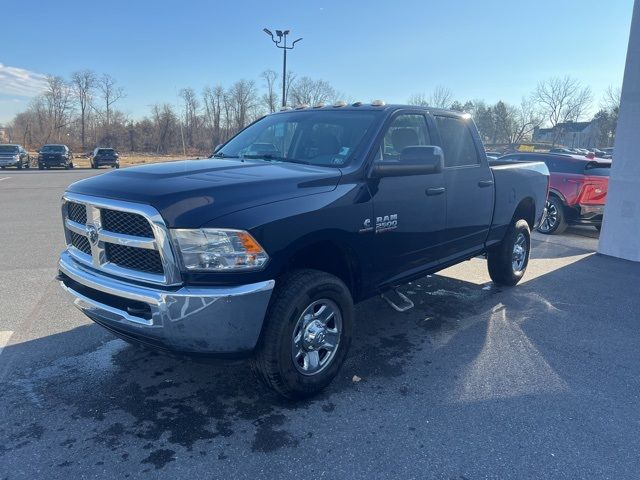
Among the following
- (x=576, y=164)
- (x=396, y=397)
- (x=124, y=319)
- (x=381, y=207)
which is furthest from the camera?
(x=576, y=164)

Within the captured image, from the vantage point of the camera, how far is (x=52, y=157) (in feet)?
104

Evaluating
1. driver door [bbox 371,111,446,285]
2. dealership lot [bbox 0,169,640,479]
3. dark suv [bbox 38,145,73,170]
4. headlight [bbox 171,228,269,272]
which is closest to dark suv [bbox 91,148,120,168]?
dark suv [bbox 38,145,73,170]

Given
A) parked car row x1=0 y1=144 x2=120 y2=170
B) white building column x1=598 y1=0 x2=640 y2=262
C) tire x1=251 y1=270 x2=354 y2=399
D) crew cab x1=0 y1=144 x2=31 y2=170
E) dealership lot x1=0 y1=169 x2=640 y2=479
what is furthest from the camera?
parked car row x1=0 y1=144 x2=120 y2=170

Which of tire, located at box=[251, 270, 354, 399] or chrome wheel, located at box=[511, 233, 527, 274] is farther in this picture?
chrome wheel, located at box=[511, 233, 527, 274]

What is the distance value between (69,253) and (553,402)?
3.56 meters

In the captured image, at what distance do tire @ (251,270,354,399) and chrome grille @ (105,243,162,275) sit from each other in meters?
0.72

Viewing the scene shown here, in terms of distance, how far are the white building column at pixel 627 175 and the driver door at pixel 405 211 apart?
513 centimetres

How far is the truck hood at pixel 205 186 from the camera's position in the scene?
2695mm

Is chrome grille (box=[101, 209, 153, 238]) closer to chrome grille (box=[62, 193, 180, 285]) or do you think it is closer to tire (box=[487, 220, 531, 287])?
chrome grille (box=[62, 193, 180, 285])

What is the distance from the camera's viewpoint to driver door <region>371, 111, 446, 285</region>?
368 cm

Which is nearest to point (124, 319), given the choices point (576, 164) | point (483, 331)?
point (483, 331)

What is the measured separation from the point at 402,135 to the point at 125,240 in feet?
7.93

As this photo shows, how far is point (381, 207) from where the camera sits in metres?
3.62

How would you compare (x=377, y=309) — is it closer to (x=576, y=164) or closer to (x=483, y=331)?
(x=483, y=331)
